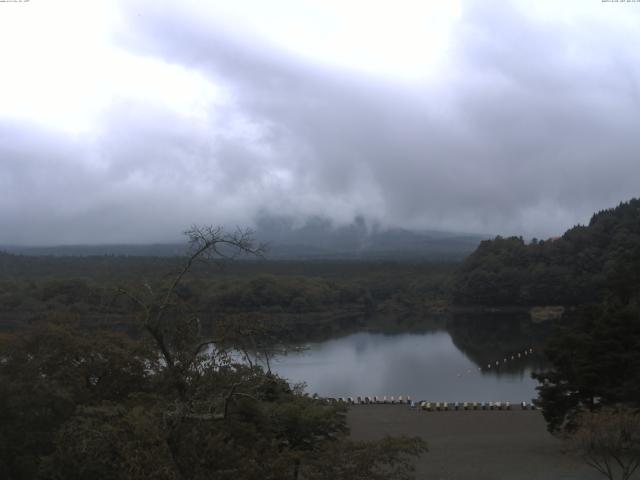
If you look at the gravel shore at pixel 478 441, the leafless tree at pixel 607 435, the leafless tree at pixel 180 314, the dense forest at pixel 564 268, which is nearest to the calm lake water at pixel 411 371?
the dense forest at pixel 564 268

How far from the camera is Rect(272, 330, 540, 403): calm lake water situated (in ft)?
95.7

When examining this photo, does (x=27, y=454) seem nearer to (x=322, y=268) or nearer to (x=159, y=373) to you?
(x=159, y=373)

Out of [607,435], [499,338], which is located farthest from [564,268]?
[607,435]

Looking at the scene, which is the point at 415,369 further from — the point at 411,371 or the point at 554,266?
the point at 554,266

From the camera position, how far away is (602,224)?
6800cm

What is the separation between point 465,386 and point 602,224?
4383cm

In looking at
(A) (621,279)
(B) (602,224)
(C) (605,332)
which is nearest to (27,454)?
(C) (605,332)

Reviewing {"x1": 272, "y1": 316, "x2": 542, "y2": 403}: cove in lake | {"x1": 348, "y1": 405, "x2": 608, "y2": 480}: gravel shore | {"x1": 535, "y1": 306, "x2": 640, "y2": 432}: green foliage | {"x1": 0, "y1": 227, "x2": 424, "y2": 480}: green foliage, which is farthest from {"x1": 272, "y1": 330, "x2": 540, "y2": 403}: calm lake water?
{"x1": 0, "y1": 227, "x2": 424, "y2": 480}: green foliage

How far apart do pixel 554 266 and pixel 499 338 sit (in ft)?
67.0

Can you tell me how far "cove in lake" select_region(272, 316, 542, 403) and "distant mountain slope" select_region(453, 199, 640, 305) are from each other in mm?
18979

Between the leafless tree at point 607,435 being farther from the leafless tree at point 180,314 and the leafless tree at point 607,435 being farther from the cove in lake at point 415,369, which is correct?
the cove in lake at point 415,369

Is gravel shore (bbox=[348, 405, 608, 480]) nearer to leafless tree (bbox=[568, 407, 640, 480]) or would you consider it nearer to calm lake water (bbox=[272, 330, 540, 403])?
leafless tree (bbox=[568, 407, 640, 480])

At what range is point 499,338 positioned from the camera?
157 ft

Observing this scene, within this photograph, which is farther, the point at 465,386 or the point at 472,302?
the point at 472,302
